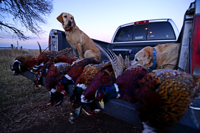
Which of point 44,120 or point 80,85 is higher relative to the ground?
point 80,85

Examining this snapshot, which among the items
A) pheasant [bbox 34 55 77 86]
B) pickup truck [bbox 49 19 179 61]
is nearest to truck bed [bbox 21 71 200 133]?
pheasant [bbox 34 55 77 86]

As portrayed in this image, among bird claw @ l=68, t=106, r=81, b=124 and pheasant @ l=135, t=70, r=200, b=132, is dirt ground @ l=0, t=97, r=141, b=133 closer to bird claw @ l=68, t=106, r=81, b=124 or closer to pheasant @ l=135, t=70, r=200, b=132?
bird claw @ l=68, t=106, r=81, b=124

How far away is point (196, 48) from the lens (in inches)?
59.9

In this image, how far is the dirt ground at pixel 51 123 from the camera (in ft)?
7.78

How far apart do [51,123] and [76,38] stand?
9.44 ft

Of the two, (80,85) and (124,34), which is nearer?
(80,85)

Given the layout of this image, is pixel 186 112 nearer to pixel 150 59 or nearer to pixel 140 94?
pixel 140 94

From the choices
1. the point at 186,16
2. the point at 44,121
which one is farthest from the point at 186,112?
the point at 44,121

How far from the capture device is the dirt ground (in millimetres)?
2371

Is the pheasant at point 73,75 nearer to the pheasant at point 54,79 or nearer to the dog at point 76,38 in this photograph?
the pheasant at point 54,79

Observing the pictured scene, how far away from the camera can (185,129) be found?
1021 millimetres

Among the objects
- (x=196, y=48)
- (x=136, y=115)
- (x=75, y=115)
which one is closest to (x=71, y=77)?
(x=75, y=115)

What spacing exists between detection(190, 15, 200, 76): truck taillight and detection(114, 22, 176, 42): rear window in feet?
11.4

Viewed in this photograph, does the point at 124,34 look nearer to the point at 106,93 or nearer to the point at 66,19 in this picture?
the point at 66,19
